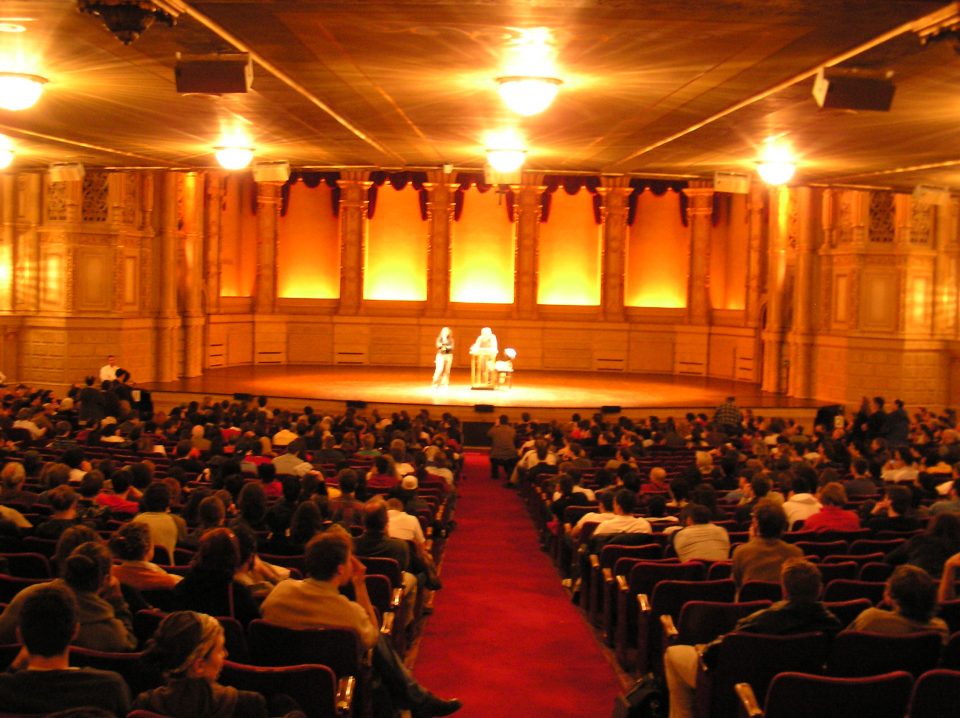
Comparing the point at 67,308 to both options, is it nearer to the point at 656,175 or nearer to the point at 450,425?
the point at 450,425

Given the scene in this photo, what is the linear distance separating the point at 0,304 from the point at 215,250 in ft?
19.8

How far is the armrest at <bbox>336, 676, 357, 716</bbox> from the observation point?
401cm

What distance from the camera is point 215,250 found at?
25.2 m

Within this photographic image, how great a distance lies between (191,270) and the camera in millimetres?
22875

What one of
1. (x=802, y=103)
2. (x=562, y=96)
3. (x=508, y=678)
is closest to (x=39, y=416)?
(x=562, y=96)

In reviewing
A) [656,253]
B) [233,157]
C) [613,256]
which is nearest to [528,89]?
[233,157]

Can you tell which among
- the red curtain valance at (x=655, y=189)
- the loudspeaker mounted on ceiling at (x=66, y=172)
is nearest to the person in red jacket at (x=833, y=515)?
the loudspeaker mounted on ceiling at (x=66, y=172)

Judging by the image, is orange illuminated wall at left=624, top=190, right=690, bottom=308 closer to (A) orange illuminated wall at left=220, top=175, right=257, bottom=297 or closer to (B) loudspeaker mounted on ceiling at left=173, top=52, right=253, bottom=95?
(A) orange illuminated wall at left=220, top=175, right=257, bottom=297

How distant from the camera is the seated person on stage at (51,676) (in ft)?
10.5

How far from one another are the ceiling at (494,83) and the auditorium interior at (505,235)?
5 cm

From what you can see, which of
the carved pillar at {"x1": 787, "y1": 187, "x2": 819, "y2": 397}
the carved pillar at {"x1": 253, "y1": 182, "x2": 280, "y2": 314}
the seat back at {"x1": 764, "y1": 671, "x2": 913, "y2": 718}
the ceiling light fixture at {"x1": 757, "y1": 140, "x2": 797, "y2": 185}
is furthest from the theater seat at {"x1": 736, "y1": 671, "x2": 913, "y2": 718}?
the carved pillar at {"x1": 253, "y1": 182, "x2": 280, "y2": 314}

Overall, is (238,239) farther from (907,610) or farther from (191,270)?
(907,610)

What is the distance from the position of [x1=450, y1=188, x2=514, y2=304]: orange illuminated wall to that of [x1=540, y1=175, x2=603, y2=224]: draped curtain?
3.88ft

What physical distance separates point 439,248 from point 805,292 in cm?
977
